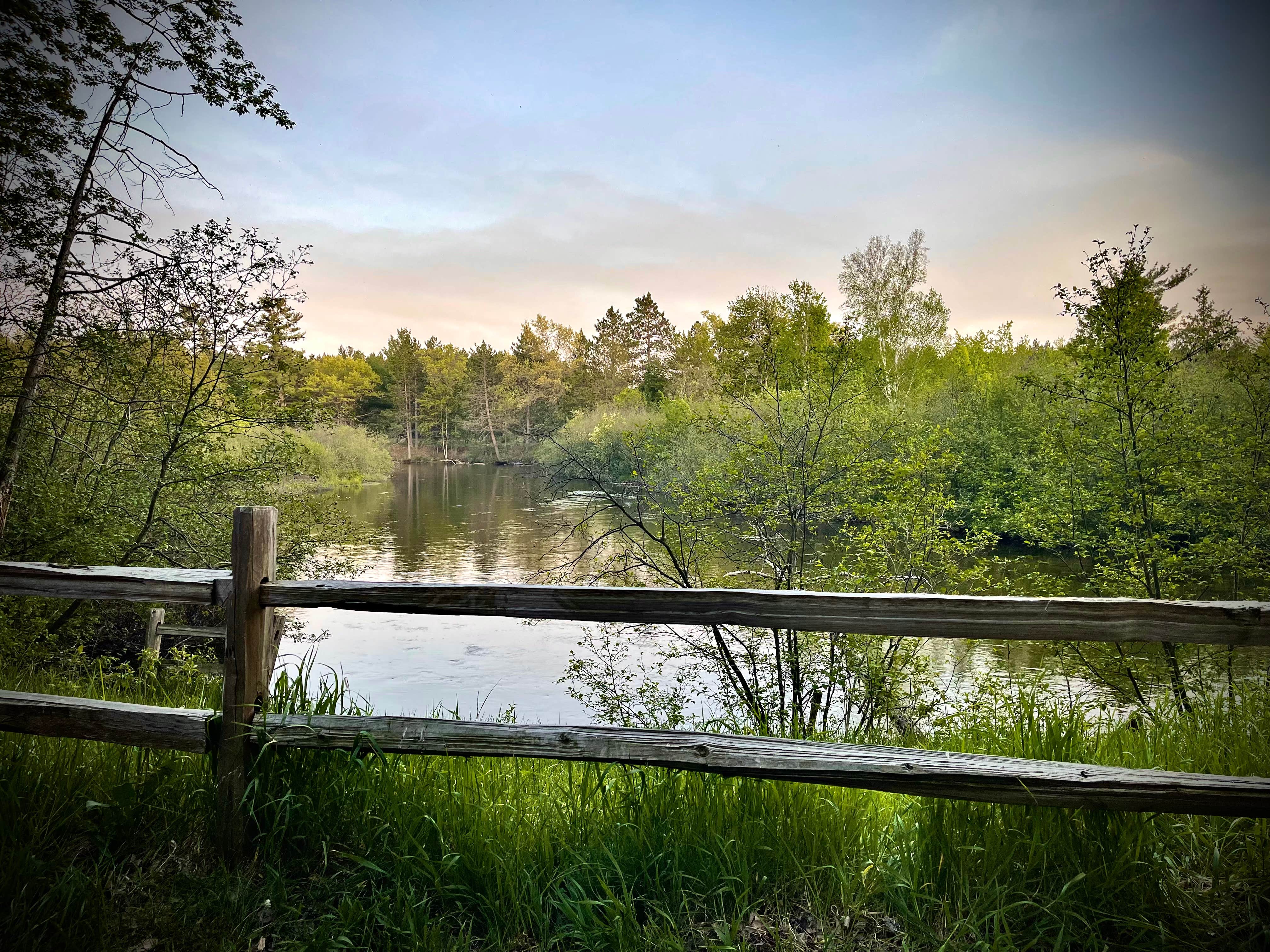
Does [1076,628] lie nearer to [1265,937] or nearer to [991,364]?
[1265,937]

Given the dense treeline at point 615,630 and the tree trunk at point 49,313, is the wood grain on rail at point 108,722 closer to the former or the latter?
the dense treeline at point 615,630

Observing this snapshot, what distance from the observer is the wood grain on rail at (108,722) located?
239 cm

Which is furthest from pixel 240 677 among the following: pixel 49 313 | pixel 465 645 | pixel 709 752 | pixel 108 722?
pixel 465 645

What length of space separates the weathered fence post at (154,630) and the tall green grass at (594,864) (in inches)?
236

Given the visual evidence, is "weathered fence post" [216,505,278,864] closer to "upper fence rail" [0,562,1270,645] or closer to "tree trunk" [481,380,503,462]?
"upper fence rail" [0,562,1270,645]

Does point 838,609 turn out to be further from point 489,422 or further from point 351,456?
point 489,422

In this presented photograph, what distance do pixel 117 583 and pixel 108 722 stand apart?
0.47m

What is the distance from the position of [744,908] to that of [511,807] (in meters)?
0.87

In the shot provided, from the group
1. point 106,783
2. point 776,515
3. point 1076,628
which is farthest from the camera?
point 776,515

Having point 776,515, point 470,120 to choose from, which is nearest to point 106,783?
point 776,515

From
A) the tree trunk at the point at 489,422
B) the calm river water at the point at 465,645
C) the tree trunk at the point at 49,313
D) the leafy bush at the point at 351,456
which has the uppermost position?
the tree trunk at the point at 489,422

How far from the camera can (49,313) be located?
5145mm

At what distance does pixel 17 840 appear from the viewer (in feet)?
7.38

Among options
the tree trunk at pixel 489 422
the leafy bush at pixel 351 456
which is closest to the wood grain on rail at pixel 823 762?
the leafy bush at pixel 351 456
